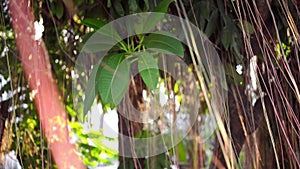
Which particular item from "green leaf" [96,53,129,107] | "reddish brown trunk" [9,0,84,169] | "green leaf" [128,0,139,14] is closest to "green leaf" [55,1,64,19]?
"reddish brown trunk" [9,0,84,169]

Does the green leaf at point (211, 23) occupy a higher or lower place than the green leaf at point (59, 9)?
lower

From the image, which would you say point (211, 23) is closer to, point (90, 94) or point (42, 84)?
point (90, 94)

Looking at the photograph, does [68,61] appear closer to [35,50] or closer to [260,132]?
[35,50]

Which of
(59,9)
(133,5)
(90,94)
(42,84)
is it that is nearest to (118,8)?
A: (133,5)

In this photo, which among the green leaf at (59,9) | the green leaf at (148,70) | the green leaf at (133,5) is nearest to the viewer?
the green leaf at (148,70)

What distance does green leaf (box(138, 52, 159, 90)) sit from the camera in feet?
2.82

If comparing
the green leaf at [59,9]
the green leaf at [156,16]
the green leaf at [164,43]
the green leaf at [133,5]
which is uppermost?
the green leaf at [59,9]

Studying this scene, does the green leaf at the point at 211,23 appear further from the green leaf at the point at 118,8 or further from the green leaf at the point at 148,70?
the green leaf at the point at 148,70

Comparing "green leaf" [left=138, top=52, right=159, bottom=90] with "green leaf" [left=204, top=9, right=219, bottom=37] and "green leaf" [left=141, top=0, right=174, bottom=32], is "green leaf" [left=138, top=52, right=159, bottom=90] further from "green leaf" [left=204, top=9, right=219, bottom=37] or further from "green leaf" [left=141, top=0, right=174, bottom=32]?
"green leaf" [left=204, top=9, right=219, bottom=37]

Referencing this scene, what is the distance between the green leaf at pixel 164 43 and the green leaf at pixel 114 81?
0.07 m

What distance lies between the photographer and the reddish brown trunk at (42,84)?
47.1 inches

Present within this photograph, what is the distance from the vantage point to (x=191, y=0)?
3.77ft

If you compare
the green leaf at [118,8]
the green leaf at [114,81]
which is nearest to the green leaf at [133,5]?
the green leaf at [118,8]

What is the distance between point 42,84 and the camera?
58.1 inches
